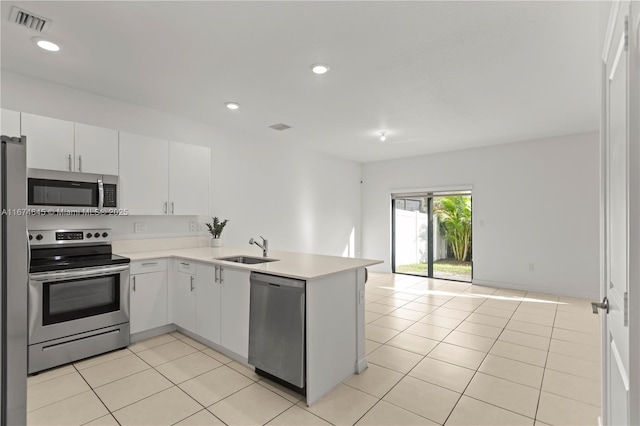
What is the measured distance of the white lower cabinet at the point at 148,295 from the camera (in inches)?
125

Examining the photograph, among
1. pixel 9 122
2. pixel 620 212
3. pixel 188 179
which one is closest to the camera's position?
pixel 620 212

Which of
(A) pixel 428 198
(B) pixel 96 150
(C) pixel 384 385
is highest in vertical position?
(B) pixel 96 150

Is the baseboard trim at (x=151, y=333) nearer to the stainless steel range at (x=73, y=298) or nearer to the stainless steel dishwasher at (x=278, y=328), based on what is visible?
the stainless steel range at (x=73, y=298)

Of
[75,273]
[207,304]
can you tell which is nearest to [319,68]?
[207,304]

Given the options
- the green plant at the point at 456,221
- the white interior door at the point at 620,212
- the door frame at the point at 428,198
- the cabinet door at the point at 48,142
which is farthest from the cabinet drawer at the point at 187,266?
the green plant at the point at 456,221

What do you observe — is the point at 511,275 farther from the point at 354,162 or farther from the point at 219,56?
the point at 219,56

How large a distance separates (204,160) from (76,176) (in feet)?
4.62

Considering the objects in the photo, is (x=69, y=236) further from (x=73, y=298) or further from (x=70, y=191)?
(x=73, y=298)

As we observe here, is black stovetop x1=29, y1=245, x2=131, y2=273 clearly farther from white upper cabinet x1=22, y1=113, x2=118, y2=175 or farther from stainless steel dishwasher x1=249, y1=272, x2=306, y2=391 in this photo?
stainless steel dishwasher x1=249, y1=272, x2=306, y2=391

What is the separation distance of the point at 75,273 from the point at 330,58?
9.63 feet

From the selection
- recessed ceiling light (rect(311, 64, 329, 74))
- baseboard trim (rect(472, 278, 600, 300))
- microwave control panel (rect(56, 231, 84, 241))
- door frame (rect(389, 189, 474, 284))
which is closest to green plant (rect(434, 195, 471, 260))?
door frame (rect(389, 189, 474, 284))

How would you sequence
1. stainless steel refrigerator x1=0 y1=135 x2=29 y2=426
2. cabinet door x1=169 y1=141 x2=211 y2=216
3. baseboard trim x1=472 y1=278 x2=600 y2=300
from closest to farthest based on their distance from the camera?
stainless steel refrigerator x1=0 y1=135 x2=29 y2=426, cabinet door x1=169 y1=141 x2=211 y2=216, baseboard trim x1=472 y1=278 x2=600 y2=300

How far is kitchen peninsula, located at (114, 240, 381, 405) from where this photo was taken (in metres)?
2.29

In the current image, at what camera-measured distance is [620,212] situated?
3.59ft
